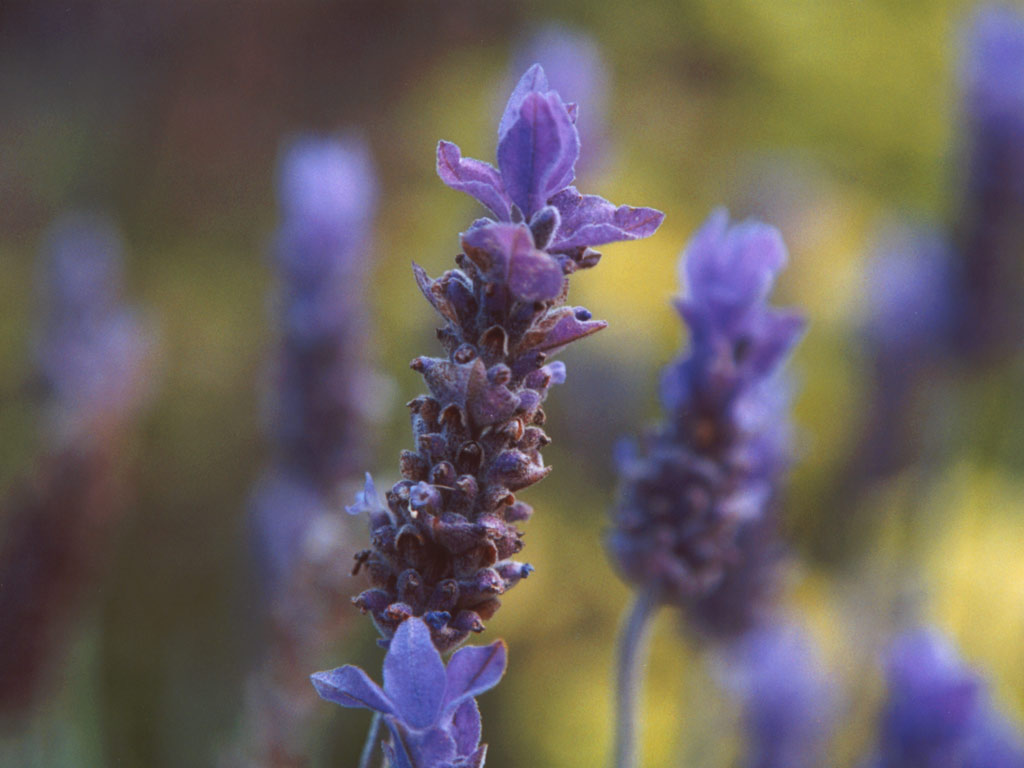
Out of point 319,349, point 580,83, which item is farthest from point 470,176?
point 580,83

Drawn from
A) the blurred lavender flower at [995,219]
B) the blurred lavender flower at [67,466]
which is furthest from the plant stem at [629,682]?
the blurred lavender flower at [995,219]

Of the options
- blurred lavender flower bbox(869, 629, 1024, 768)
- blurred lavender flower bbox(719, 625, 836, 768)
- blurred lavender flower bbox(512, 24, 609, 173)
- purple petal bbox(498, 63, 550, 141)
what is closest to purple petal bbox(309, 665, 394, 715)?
purple petal bbox(498, 63, 550, 141)

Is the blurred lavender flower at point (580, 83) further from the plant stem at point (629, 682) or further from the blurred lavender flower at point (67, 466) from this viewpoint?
the plant stem at point (629, 682)

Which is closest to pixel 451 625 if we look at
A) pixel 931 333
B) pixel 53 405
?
pixel 53 405

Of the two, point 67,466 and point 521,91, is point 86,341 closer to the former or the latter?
point 67,466

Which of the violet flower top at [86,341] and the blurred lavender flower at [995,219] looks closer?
the violet flower top at [86,341]

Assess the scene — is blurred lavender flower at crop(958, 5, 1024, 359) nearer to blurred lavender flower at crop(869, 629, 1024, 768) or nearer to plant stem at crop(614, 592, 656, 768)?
blurred lavender flower at crop(869, 629, 1024, 768)

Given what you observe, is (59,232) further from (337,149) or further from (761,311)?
(761,311)
